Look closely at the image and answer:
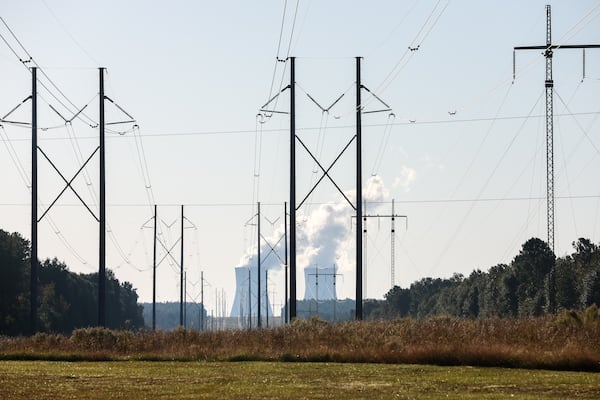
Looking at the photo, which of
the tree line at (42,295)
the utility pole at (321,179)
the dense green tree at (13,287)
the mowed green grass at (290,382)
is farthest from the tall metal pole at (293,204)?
the dense green tree at (13,287)

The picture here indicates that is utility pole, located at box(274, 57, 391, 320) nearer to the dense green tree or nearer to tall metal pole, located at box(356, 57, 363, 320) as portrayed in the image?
tall metal pole, located at box(356, 57, 363, 320)

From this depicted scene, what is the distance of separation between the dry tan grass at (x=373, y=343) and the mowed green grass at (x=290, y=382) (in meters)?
2.09

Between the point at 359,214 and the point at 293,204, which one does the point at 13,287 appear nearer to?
the point at 293,204

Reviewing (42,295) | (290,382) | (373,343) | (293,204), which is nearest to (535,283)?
(42,295)

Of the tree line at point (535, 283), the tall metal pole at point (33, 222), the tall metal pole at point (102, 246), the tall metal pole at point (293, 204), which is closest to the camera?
the tall metal pole at point (293, 204)

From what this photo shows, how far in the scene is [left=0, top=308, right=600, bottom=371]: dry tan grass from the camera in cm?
4175

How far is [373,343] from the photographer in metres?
47.7

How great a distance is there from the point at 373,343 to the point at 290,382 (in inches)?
509

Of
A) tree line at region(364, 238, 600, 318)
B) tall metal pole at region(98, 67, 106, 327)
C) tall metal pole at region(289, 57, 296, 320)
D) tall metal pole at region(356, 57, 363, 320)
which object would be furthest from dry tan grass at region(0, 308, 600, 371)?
tree line at region(364, 238, 600, 318)

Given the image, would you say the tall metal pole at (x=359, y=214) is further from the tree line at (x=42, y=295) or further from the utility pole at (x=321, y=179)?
the tree line at (x=42, y=295)

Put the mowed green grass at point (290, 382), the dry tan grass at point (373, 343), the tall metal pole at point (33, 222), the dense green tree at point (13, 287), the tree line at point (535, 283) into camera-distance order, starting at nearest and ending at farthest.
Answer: the mowed green grass at point (290, 382)
the dry tan grass at point (373, 343)
the tall metal pole at point (33, 222)
the dense green tree at point (13, 287)
the tree line at point (535, 283)

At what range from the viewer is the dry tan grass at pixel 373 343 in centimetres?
4175

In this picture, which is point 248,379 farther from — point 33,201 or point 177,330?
point 33,201

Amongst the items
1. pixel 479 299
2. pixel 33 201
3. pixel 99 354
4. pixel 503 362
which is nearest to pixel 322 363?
pixel 503 362
